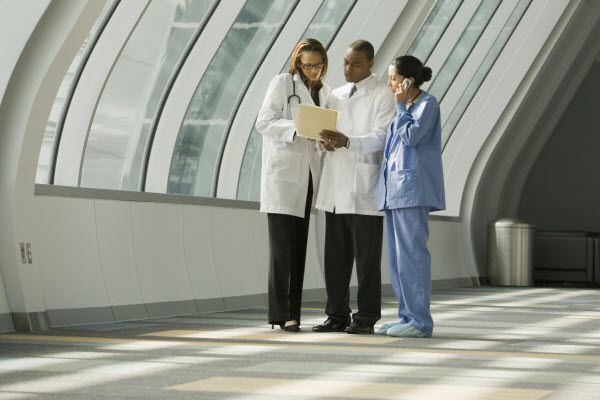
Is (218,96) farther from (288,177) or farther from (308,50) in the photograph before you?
(288,177)

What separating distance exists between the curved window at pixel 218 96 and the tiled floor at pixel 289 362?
2.98 metres

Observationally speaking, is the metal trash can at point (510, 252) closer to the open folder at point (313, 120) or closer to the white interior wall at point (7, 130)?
the open folder at point (313, 120)

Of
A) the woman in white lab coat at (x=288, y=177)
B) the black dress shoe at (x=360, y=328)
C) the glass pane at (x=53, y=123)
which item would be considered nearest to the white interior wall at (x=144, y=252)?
the glass pane at (x=53, y=123)

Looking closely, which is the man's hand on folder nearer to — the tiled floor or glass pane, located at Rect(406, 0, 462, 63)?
the tiled floor

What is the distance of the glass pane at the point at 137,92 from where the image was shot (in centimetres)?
1043

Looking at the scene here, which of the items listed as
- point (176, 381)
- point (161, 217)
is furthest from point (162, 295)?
point (176, 381)

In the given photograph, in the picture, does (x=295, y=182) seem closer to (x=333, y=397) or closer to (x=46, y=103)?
(x=46, y=103)

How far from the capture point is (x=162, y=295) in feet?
30.0

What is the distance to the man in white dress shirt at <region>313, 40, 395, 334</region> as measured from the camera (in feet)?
24.5

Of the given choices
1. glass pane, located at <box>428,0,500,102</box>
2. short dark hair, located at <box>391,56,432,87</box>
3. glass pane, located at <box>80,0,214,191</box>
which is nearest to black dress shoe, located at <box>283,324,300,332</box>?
short dark hair, located at <box>391,56,432,87</box>

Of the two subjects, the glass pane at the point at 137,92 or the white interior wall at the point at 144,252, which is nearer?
the white interior wall at the point at 144,252

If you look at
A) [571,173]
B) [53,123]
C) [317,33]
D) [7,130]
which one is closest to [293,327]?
[7,130]

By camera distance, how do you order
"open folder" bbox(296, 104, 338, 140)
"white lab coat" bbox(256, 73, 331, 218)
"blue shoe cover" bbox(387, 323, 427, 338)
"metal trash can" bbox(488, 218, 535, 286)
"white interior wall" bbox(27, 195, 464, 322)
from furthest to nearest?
"metal trash can" bbox(488, 218, 535, 286)
"white interior wall" bbox(27, 195, 464, 322)
"white lab coat" bbox(256, 73, 331, 218)
"blue shoe cover" bbox(387, 323, 427, 338)
"open folder" bbox(296, 104, 338, 140)

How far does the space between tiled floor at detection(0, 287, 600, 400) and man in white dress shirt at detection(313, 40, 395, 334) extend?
243mm
